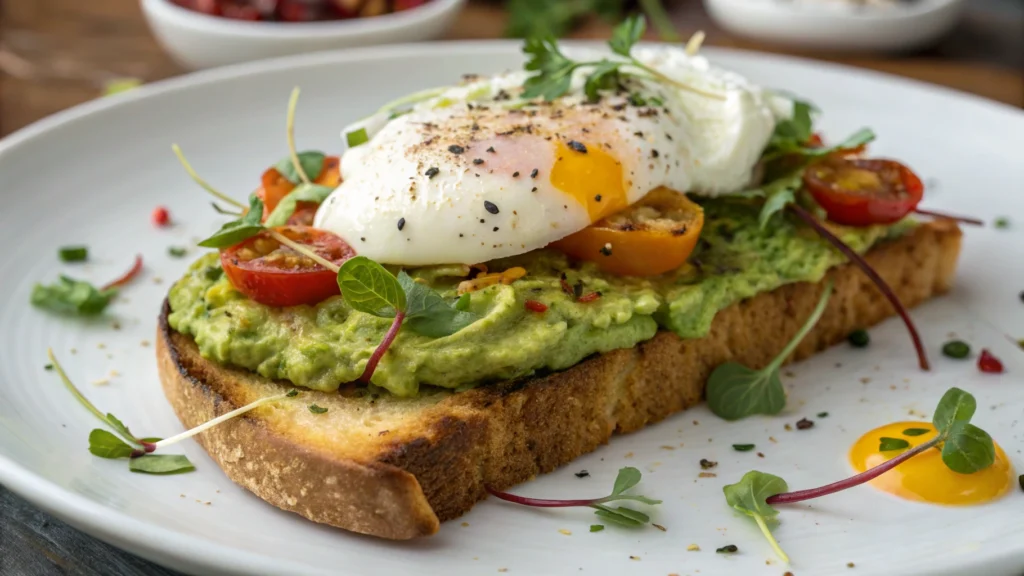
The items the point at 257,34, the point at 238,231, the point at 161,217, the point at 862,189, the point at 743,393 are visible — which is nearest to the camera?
the point at 238,231

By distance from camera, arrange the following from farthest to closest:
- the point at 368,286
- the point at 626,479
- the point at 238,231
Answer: the point at 238,231 → the point at 626,479 → the point at 368,286

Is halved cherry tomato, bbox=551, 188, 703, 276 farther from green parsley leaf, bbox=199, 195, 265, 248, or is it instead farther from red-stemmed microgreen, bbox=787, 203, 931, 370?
green parsley leaf, bbox=199, 195, 265, 248

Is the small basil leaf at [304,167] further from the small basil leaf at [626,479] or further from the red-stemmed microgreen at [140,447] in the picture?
the small basil leaf at [626,479]

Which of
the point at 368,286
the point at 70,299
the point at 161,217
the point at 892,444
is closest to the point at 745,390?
the point at 892,444

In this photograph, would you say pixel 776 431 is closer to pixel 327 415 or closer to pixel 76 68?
pixel 327 415

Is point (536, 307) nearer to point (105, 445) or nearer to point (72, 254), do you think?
point (105, 445)

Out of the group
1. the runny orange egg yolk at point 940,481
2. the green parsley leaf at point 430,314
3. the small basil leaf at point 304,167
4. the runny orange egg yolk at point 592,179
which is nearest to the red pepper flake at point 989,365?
the runny orange egg yolk at point 940,481

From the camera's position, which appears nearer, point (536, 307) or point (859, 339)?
point (536, 307)
